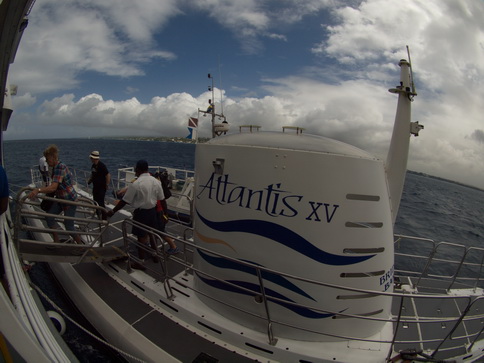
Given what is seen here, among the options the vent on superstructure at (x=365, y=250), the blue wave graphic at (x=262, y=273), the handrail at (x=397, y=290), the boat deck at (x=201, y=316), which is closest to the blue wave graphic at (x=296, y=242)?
the vent on superstructure at (x=365, y=250)

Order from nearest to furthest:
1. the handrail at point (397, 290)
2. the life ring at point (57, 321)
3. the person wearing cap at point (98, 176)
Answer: the handrail at point (397, 290)
the life ring at point (57, 321)
the person wearing cap at point (98, 176)

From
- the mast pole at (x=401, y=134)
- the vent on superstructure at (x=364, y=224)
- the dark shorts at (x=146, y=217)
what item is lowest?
the dark shorts at (x=146, y=217)

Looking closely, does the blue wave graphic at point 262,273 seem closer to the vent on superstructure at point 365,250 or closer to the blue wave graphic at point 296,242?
the blue wave graphic at point 296,242

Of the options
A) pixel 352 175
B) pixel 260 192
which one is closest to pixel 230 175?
pixel 260 192

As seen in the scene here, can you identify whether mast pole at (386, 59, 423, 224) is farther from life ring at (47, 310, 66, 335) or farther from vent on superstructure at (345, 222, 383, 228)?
life ring at (47, 310, 66, 335)

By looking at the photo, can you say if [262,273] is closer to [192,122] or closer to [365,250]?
[365,250]

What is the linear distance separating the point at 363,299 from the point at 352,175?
1571 millimetres

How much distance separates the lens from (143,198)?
435 cm

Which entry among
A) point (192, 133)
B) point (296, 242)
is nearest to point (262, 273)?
point (296, 242)

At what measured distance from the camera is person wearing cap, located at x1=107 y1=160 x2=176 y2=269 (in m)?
4.27

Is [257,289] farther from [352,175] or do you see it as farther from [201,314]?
[352,175]

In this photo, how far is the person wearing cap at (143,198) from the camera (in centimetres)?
427

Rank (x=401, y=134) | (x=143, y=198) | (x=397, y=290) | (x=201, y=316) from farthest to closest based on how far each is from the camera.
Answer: (x=397, y=290), (x=143, y=198), (x=401, y=134), (x=201, y=316)

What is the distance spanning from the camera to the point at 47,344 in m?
1.78
